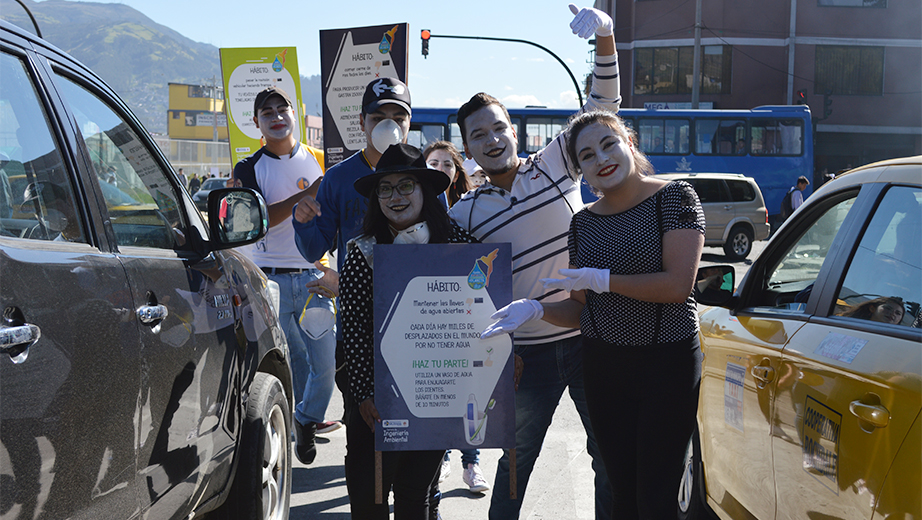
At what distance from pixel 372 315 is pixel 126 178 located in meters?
0.93

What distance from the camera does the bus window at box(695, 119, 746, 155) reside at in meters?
23.6

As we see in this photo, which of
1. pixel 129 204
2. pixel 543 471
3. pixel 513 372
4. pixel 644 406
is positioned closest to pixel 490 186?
pixel 513 372

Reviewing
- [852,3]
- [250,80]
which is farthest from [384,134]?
[852,3]

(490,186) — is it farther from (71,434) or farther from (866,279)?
(71,434)

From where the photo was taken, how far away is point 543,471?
458 centimetres

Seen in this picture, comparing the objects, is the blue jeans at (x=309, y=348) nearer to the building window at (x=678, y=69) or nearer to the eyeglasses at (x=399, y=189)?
the eyeglasses at (x=399, y=189)

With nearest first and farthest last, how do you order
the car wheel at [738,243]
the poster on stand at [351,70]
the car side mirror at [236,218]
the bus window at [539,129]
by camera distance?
the car side mirror at [236,218] < the poster on stand at [351,70] < the car wheel at [738,243] < the bus window at [539,129]

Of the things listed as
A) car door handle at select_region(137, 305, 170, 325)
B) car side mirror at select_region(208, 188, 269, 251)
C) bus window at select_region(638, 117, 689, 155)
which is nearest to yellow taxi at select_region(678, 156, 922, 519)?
car side mirror at select_region(208, 188, 269, 251)

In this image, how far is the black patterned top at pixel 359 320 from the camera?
268 centimetres

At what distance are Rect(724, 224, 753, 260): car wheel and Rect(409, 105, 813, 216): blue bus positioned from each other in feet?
18.3

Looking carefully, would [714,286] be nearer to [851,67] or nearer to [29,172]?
[29,172]

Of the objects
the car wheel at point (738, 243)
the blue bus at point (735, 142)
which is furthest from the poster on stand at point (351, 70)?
the blue bus at point (735, 142)

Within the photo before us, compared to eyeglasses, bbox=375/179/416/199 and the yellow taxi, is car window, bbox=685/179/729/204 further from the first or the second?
eyeglasses, bbox=375/179/416/199

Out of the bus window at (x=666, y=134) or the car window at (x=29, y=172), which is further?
the bus window at (x=666, y=134)
